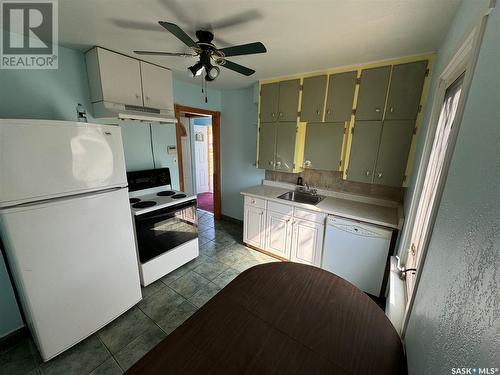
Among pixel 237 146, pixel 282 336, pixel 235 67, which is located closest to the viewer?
pixel 282 336

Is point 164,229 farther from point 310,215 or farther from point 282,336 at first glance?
point 282,336

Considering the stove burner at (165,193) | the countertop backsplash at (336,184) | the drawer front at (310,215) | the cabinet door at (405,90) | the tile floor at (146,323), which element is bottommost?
the tile floor at (146,323)

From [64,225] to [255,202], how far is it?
201 cm

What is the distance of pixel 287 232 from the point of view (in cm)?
266

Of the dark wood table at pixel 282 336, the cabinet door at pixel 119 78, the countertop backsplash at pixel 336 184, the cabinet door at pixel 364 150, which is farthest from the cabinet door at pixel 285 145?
the dark wood table at pixel 282 336

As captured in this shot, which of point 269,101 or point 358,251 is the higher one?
point 269,101

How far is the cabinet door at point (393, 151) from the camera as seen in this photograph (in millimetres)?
2066

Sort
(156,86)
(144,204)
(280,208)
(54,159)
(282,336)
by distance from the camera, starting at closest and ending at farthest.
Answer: (282,336), (54,159), (144,204), (156,86), (280,208)

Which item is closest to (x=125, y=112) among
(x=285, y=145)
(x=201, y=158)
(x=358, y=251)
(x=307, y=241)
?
(x=285, y=145)

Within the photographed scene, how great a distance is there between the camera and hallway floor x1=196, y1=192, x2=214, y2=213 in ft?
15.8

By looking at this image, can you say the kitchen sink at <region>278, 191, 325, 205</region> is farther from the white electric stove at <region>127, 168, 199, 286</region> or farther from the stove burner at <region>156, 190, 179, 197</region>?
the stove burner at <region>156, 190, 179, 197</region>

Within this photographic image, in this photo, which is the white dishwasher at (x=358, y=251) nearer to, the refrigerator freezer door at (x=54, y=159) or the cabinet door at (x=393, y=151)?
the cabinet door at (x=393, y=151)

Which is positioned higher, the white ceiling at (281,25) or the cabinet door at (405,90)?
the white ceiling at (281,25)

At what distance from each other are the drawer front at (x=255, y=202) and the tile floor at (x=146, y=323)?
0.74 metres
